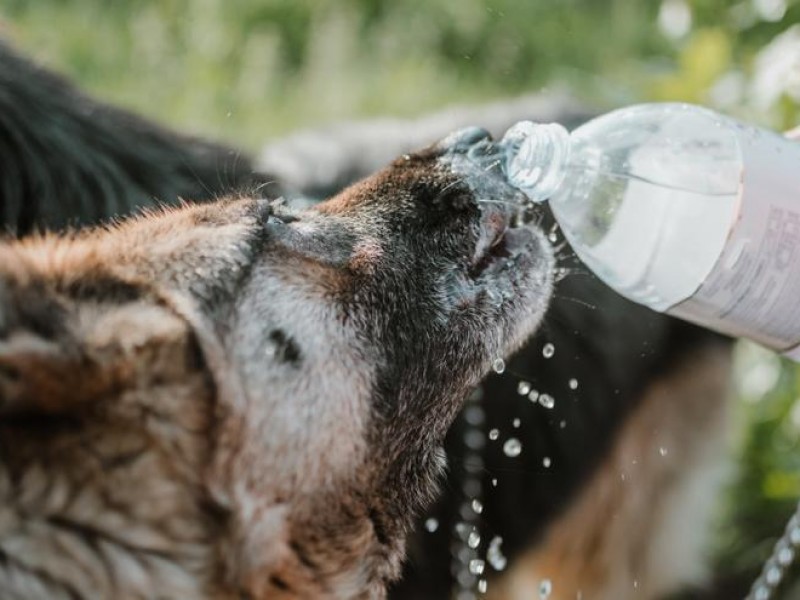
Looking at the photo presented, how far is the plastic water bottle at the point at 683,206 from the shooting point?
293 cm

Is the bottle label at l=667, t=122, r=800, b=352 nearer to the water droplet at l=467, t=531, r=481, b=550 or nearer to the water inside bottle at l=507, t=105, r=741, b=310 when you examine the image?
the water inside bottle at l=507, t=105, r=741, b=310

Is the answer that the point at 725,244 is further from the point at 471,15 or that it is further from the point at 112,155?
the point at 471,15

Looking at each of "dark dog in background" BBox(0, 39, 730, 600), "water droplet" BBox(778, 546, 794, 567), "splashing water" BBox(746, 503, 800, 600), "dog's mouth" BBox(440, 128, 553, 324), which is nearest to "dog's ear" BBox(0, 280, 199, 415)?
"dog's mouth" BBox(440, 128, 553, 324)

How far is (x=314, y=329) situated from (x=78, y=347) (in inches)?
21.9

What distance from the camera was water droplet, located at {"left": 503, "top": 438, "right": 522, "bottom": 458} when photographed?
4176mm

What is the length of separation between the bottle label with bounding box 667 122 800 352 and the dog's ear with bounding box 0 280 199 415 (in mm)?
1210

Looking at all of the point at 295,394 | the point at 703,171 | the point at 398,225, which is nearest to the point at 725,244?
the point at 703,171

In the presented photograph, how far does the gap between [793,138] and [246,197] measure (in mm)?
1460

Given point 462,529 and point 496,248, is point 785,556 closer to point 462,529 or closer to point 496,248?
point 462,529

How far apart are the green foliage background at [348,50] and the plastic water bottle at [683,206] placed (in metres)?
2.57

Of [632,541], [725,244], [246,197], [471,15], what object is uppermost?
[725,244]

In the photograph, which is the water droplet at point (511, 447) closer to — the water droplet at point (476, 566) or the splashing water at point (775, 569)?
the water droplet at point (476, 566)

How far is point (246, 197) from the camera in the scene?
303 centimetres

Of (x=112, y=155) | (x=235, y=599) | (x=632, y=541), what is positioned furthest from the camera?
(x=632, y=541)
